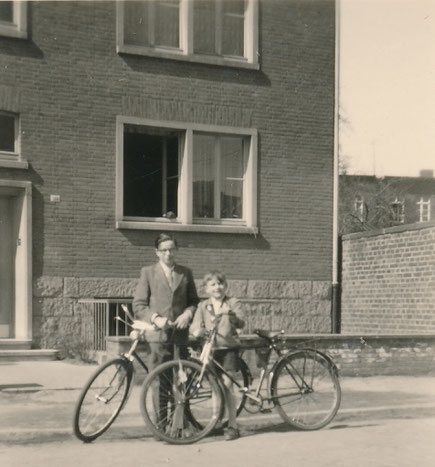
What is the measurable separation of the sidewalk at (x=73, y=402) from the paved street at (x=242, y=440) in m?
0.01

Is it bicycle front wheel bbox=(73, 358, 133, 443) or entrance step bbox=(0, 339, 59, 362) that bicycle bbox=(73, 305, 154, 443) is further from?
entrance step bbox=(0, 339, 59, 362)

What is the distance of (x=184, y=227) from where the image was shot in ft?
50.9

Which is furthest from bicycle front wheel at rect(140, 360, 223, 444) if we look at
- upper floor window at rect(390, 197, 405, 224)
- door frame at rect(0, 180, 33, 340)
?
upper floor window at rect(390, 197, 405, 224)

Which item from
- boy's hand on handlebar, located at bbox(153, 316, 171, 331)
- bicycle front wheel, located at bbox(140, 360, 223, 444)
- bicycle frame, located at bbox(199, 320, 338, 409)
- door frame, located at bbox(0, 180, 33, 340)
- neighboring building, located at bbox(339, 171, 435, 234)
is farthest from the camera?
neighboring building, located at bbox(339, 171, 435, 234)

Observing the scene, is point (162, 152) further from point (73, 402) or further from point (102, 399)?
point (102, 399)

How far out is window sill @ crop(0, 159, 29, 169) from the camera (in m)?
13.8

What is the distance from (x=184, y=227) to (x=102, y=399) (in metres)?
8.29

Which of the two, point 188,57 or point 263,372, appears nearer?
point 263,372

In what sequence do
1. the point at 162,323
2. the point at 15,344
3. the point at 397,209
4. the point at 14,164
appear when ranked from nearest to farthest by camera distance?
the point at 162,323 < the point at 15,344 < the point at 14,164 < the point at 397,209

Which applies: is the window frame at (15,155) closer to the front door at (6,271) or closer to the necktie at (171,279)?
the front door at (6,271)

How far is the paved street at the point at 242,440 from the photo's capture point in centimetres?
673

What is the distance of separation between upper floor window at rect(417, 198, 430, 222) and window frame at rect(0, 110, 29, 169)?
39.3 meters

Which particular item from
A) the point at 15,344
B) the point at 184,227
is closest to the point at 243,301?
the point at 184,227

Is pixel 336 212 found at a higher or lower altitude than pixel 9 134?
lower
